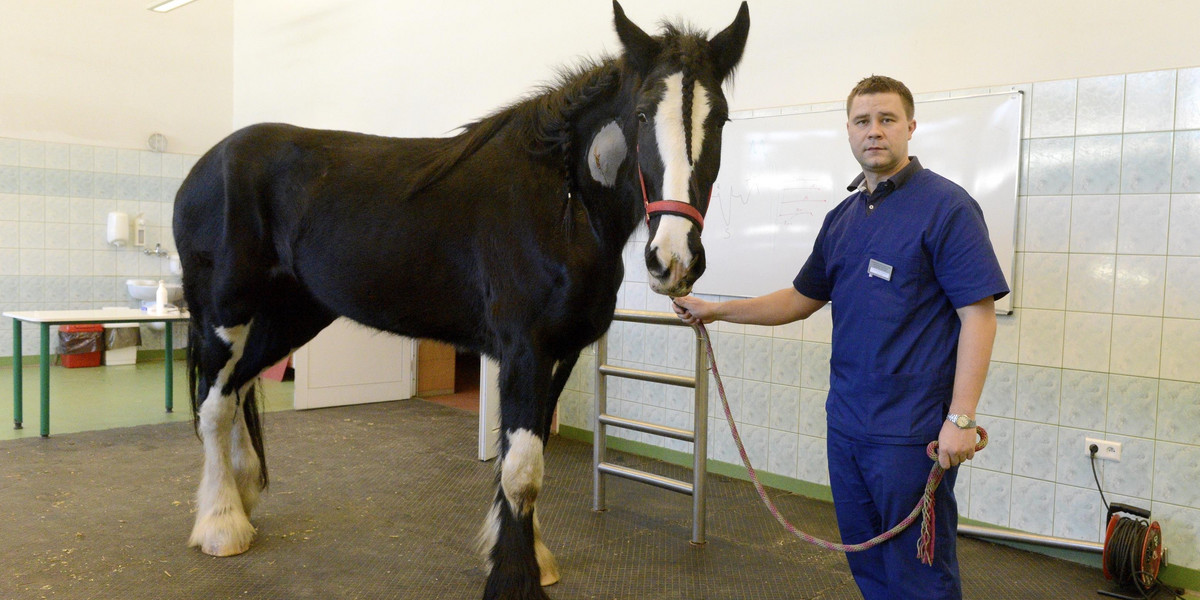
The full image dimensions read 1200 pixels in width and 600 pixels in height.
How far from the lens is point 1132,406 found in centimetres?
263

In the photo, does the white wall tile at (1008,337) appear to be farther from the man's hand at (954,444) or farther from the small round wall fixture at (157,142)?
the small round wall fixture at (157,142)

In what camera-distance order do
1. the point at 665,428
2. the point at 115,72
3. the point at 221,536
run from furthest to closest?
the point at 115,72
the point at 665,428
the point at 221,536

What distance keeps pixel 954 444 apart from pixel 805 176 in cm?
229

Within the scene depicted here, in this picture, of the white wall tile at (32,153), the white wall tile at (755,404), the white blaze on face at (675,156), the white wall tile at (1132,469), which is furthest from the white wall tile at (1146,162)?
the white wall tile at (32,153)

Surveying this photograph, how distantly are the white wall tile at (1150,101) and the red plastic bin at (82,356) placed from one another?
24.7 feet

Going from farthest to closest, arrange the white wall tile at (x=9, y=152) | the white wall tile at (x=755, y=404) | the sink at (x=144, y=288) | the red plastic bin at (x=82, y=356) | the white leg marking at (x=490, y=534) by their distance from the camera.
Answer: the sink at (x=144, y=288)
the red plastic bin at (x=82, y=356)
the white wall tile at (x=9, y=152)
the white wall tile at (x=755, y=404)
the white leg marking at (x=490, y=534)

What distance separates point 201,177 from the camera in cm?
255

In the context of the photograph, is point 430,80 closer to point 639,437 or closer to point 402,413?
point 402,413

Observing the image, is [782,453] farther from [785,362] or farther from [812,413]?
[785,362]

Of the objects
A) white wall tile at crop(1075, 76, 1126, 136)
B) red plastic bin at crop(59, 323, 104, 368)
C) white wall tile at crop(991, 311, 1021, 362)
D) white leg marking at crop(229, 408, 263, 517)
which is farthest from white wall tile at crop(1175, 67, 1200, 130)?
red plastic bin at crop(59, 323, 104, 368)

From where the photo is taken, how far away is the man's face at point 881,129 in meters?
1.49

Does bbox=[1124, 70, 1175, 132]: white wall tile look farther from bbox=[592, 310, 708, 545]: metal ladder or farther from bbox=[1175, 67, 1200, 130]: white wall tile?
bbox=[592, 310, 708, 545]: metal ladder

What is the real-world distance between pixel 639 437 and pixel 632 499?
80 centimetres

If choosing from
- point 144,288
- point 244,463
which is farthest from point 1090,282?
point 144,288
